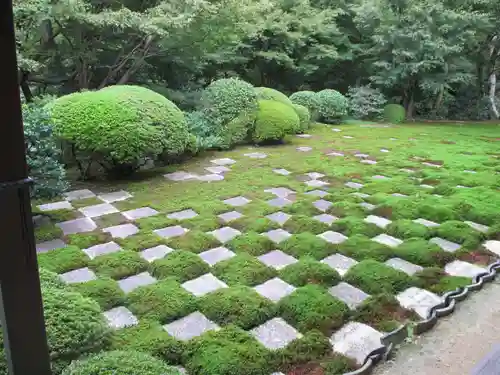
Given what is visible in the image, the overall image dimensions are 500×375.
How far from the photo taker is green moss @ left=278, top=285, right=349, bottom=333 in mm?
2318

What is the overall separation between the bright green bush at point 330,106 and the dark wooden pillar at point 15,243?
32.2 feet

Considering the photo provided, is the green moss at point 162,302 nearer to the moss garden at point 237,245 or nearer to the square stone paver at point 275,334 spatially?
the moss garden at point 237,245

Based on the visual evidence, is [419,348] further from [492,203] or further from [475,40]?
[475,40]

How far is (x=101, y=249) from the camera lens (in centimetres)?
324

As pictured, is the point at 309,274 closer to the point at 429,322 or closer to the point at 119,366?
the point at 429,322

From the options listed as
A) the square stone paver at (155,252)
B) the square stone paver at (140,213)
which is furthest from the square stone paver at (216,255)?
the square stone paver at (140,213)

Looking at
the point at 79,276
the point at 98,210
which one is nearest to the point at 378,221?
the point at 79,276

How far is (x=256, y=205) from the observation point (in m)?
4.30

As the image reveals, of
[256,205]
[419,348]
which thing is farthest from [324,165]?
[419,348]

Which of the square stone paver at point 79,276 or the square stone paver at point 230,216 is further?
the square stone paver at point 230,216

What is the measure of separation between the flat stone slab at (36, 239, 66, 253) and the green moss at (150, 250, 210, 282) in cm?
89

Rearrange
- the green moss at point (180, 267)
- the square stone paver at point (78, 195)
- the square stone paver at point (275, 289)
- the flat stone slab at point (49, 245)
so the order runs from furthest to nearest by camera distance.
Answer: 1. the square stone paver at point (78, 195)
2. the flat stone slab at point (49, 245)
3. the green moss at point (180, 267)
4. the square stone paver at point (275, 289)

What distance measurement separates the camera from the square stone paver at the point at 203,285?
2.65 meters

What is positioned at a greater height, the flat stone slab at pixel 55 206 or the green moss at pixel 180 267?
the green moss at pixel 180 267
